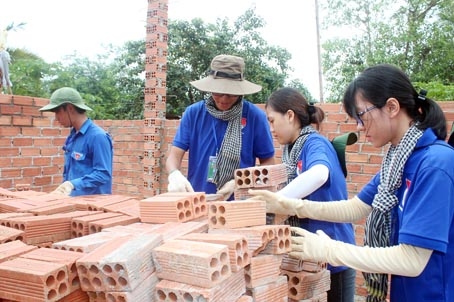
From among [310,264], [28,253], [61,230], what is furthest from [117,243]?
[310,264]

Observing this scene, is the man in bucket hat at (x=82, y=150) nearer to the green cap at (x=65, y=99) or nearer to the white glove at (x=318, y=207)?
the green cap at (x=65, y=99)

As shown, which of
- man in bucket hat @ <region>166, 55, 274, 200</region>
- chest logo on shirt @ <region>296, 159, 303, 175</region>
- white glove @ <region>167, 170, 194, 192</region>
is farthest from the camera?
man in bucket hat @ <region>166, 55, 274, 200</region>

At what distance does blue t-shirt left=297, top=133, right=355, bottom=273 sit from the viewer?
2.25 meters

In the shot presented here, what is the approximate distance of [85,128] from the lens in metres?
3.65

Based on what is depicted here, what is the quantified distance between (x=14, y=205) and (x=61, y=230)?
0.52 metres

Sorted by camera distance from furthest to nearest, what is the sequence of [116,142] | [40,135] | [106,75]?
[106,75] → [116,142] → [40,135]

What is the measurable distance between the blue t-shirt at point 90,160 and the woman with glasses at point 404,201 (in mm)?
2114

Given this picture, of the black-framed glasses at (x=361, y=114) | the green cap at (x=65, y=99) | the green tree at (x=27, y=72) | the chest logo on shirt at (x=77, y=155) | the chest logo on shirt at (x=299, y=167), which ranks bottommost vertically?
the chest logo on shirt at (x=299, y=167)

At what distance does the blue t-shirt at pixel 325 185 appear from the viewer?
225cm

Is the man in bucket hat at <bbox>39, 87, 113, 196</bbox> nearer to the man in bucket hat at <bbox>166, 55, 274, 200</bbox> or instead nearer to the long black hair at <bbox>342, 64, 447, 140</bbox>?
the man in bucket hat at <bbox>166, 55, 274, 200</bbox>

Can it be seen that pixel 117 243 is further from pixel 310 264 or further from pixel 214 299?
pixel 310 264

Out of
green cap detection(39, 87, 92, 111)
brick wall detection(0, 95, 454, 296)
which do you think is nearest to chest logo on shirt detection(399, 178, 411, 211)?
brick wall detection(0, 95, 454, 296)

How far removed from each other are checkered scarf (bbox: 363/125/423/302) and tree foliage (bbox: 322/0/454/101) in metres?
11.9

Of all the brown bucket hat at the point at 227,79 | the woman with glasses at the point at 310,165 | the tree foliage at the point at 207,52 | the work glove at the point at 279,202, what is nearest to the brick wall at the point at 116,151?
the brown bucket hat at the point at 227,79
